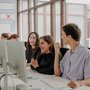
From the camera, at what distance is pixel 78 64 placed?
2461mm

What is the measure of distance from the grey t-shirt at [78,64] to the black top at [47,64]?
41 cm

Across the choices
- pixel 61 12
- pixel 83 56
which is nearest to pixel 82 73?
pixel 83 56

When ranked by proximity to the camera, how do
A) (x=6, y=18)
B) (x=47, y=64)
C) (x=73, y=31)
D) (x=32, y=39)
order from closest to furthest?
(x=73, y=31)
(x=47, y=64)
(x=32, y=39)
(x=6, y=18)

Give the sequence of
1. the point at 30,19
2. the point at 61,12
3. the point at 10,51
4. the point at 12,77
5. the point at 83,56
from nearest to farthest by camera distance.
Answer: the point at 10,51, the point at 83,56, the point at 12,77, the point at 61,12, the point at 30,19

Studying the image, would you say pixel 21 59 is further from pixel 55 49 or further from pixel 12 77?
pixel 55 49

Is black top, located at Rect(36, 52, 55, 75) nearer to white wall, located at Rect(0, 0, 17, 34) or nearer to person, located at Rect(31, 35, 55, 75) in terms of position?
person, located at Rect(31, 35, 55, 75)

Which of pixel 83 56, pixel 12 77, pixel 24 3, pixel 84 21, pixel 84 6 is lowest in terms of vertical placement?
pixel 12 77

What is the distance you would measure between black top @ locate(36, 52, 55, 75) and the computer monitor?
113 centimetres

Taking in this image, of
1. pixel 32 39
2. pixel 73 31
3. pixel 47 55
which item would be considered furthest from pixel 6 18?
pixel 73 31

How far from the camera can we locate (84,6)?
455 centimetres

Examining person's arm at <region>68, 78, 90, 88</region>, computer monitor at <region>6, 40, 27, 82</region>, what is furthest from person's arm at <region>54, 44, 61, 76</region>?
computer monitor at <region>6, 40, 27, 82</region>

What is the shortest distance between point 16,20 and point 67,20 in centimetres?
331

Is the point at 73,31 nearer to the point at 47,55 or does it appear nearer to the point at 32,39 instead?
the point at 47,55

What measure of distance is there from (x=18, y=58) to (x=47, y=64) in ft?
4.58
